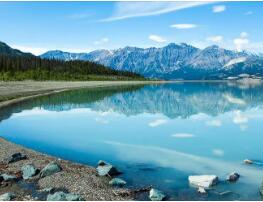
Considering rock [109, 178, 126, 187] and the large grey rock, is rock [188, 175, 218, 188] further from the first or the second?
the large grey rock

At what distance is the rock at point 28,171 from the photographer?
67.7ft

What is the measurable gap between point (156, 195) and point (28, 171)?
7.47 m

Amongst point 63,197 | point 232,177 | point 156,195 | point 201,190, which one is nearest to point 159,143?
point 232,177

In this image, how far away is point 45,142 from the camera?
3309 centimetres

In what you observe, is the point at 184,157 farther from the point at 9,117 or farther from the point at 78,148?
the point at 9,117

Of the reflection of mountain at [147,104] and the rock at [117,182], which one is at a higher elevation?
the rock at [117,182]

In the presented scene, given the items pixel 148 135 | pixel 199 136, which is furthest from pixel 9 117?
pixel 199 136

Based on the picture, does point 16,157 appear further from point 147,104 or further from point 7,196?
point 147,104

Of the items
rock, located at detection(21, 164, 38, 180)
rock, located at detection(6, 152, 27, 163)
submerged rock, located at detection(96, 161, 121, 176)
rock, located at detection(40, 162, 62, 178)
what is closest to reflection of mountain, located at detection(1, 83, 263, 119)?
rock, located at detection(6, 152, 27, 163)

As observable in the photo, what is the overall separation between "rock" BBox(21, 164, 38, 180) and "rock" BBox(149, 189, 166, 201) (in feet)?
22.1

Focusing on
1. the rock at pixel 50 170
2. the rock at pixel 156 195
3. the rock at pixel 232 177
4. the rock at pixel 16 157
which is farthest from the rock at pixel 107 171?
the rock at pixel 232 177

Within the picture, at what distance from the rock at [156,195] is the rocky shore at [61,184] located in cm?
90

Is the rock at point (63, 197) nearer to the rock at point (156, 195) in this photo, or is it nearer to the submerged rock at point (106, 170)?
the rock at point (156, 195)

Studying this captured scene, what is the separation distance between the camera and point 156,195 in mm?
17484
